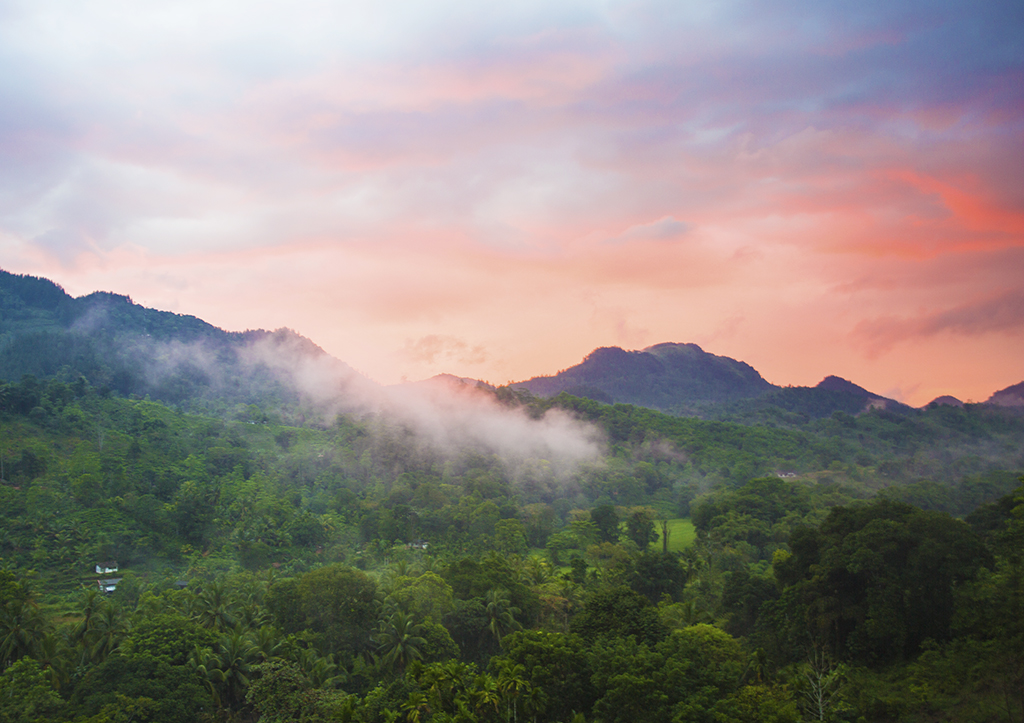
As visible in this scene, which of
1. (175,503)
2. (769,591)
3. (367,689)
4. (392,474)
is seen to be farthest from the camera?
(392,474)

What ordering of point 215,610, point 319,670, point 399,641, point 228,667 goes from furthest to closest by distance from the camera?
point 215,610 < point 399,641 < point 228,667 < point 319,670

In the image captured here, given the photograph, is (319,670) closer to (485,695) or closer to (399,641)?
(399,641)

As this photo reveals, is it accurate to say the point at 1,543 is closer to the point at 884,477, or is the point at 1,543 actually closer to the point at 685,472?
the point at 685,472

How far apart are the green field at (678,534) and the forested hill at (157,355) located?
6763 cm

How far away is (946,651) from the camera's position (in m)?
27.3

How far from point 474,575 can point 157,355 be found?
13291 centimetres

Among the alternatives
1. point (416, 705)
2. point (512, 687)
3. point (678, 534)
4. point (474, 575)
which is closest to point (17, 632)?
point (416, 705)

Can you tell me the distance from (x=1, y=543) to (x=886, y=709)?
5845cm

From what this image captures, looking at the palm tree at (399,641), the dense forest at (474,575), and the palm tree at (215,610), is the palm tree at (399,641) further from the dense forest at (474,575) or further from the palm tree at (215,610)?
the palm tree at (215,610)

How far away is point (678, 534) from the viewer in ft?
242

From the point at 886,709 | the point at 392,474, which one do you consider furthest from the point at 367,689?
the point at 392,474

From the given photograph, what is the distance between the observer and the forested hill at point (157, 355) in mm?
127375

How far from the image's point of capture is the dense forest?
2569cm

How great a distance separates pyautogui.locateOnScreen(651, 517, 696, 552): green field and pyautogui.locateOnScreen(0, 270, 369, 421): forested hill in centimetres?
6763
